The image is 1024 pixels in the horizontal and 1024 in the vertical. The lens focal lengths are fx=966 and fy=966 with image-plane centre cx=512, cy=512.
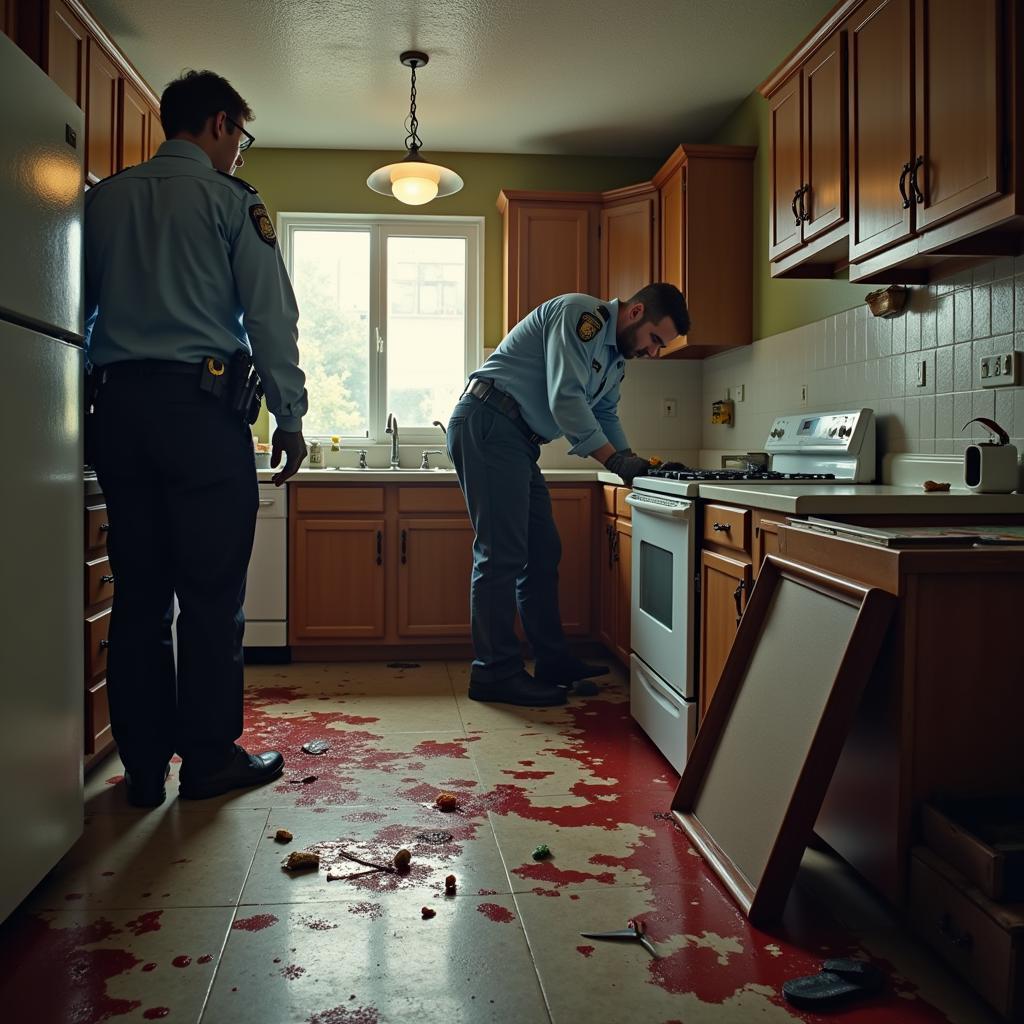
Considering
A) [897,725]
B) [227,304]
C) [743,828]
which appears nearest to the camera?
[897,725]

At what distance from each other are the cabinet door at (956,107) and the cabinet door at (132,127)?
2525 mm

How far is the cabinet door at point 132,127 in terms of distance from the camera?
3.38 meters

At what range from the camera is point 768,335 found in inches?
159

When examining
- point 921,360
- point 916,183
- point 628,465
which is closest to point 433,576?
point 628,465

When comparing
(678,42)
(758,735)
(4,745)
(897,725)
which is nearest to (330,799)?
(4,745)

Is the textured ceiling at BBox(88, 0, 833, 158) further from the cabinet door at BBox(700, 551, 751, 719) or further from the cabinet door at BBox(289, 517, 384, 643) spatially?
the cabinet door at BBox(700, 551, 751, 719)

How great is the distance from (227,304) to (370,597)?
202 centimetres

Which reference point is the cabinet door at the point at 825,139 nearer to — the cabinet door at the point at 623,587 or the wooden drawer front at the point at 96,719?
the cabinet door at the point at 623,587

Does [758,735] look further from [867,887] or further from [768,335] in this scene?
[768,335]

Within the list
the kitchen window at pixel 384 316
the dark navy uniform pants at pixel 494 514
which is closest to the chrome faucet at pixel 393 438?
the kitchen window at pixel 384 316

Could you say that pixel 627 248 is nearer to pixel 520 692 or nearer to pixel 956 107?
pixel 520 692

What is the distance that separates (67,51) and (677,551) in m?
2.33

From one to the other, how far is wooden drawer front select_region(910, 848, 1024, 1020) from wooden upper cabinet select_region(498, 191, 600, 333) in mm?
3518

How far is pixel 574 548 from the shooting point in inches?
167
